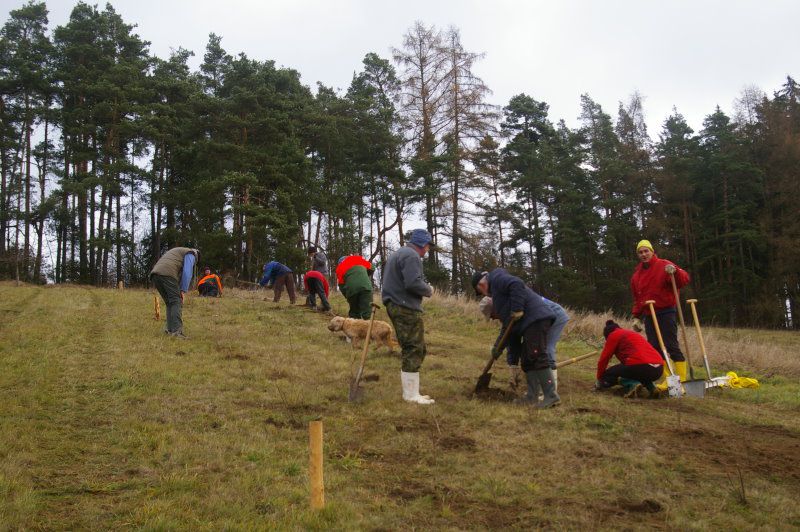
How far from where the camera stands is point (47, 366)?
7871mm

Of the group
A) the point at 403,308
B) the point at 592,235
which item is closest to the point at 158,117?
the point at 592,235

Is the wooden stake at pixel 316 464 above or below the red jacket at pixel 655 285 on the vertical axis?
below

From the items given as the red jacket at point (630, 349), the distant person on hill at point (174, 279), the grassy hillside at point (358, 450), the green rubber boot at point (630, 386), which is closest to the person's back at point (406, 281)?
the grassy hillside at point (358, 450)

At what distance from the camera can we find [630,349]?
730 cm

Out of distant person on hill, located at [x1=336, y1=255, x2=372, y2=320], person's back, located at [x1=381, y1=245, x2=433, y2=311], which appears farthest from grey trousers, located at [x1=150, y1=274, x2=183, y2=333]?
person's back, located at [x1=381, y1=245, x2=433, y2=311]

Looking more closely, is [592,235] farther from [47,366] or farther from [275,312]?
[47,366]

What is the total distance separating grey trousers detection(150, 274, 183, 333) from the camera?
1063 cm

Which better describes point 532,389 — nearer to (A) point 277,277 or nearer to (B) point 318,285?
(B) point 318,285

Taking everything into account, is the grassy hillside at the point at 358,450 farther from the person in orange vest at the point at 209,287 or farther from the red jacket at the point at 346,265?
the person in orange vest at the point at 209,287

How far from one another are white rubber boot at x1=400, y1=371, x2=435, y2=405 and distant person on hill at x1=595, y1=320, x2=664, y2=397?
245cm

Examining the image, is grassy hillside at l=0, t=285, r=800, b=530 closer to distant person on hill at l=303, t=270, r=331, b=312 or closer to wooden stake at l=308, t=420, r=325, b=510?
wooden stake at l=308, t=420, r=325, b=510

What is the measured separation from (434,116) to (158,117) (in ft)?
51.6

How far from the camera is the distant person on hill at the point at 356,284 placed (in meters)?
11.6

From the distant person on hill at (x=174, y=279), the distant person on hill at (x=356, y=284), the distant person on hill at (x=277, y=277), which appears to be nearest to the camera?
the distant person on hill at (x=174, y=279)
